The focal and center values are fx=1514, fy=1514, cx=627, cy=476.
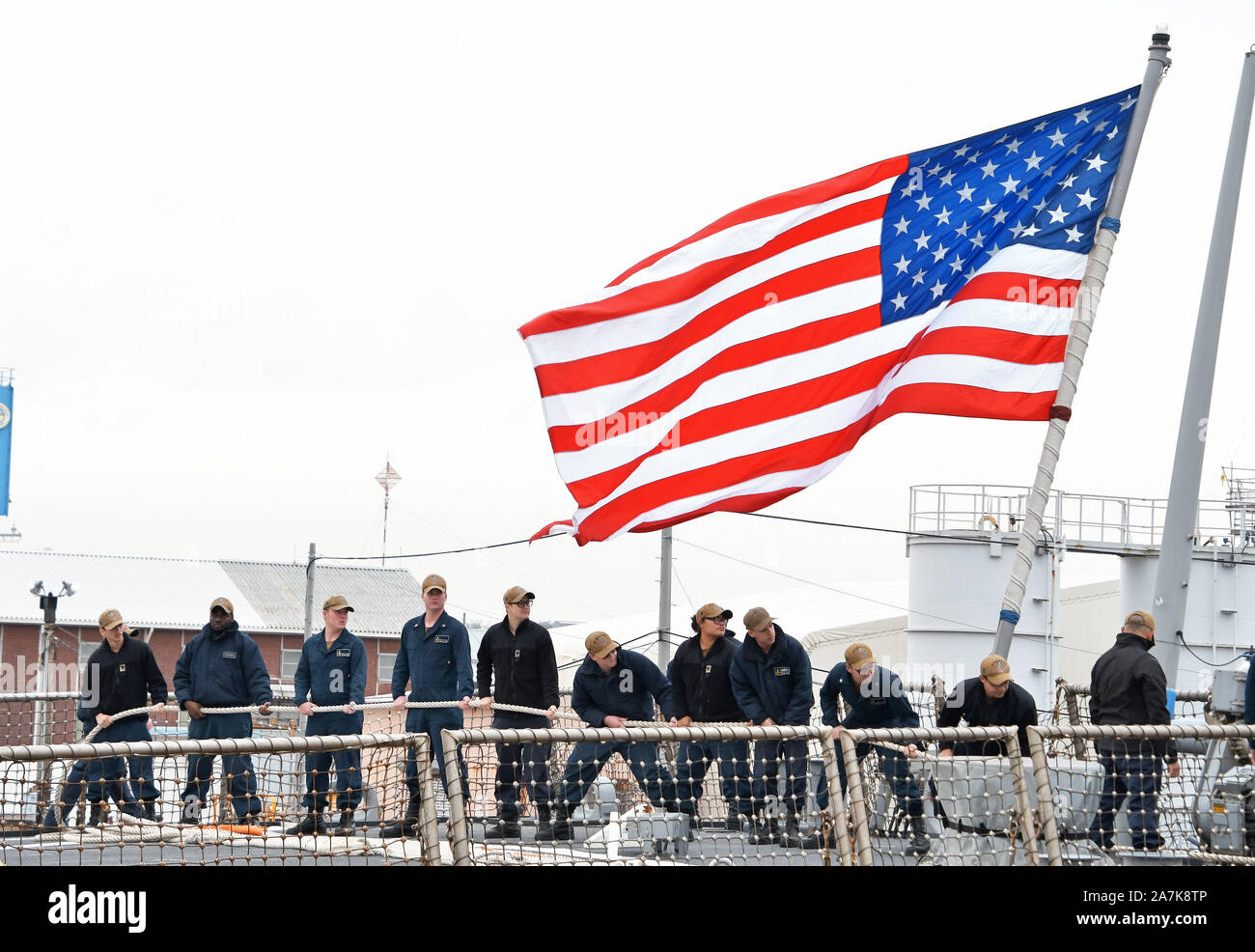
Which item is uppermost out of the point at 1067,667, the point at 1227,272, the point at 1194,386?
the point at 1227,272

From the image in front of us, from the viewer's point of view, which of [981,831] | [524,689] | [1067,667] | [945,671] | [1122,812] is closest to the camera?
[981,831]

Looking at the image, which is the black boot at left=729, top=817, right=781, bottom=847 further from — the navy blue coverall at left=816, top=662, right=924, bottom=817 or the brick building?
the brick building

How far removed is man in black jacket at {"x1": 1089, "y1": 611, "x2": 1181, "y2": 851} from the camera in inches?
358

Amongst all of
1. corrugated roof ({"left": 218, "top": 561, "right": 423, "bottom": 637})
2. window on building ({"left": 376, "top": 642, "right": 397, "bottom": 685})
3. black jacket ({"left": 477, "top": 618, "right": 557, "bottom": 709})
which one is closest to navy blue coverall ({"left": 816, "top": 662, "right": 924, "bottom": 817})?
black jacket ({"left": 477, "top": 618, "right": 557, "bottom": 709})

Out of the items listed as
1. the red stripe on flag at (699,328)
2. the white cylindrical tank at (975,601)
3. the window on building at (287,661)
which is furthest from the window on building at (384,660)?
the red stripe on flag at (699,328)

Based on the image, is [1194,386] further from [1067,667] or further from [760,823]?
[1067,667]

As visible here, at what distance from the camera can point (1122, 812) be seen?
9492 mm

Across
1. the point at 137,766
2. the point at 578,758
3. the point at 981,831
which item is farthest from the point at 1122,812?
the point at 137,766

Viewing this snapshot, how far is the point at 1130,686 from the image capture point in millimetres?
10266

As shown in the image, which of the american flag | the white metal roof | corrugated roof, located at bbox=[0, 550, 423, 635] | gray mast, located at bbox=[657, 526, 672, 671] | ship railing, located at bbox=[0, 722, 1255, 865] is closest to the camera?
ship railing, located at bbox=[0, 722, 1255, 865]

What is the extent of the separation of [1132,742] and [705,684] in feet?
11.1

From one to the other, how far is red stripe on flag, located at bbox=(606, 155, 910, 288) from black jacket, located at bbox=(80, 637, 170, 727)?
522cm

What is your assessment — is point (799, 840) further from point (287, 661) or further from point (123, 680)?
point (287, 661)
